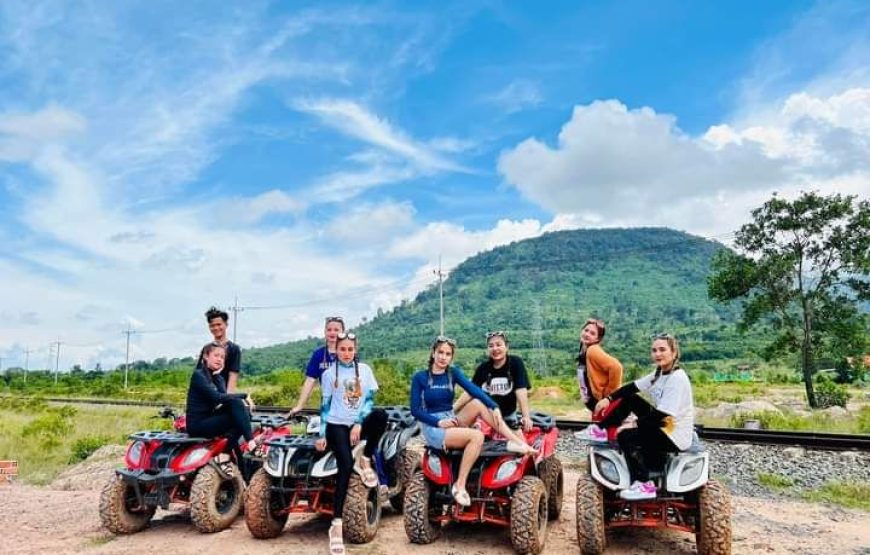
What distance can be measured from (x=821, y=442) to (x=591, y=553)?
7441mm

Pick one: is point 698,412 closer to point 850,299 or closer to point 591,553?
point 850,299

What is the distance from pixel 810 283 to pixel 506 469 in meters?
19.1

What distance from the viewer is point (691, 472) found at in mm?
5629

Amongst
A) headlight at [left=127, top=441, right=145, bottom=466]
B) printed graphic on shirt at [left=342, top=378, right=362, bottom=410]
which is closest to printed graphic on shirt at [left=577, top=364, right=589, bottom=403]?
printed graphic on shirt at [left=342, top=378, right=362, bottom=410]

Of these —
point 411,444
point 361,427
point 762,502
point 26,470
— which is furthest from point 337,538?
point 26,470

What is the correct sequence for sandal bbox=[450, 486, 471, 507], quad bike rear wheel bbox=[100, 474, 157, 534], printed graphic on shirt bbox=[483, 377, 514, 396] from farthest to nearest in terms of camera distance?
printed graphic on shirt bbox=[483, 377, 514, 396], quad bike rear wheel bbox=[100, 474, 157, 534], sandal bbox=[450, 486, 471, 507]

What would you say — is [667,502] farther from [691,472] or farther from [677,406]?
[677,406]

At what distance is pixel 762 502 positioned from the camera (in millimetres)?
8133

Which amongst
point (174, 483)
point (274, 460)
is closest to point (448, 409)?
point (274, 460)

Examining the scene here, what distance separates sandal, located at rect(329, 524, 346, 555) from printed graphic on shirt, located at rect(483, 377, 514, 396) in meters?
1.89

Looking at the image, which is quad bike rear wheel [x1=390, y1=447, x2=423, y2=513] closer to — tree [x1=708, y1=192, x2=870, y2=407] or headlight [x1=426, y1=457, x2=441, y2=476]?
headlight [x1=426, y1=457, x2=441, y2=476]

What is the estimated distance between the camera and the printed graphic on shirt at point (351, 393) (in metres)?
6.38

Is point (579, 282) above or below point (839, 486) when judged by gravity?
above

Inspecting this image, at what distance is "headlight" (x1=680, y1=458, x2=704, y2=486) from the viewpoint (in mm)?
5590
